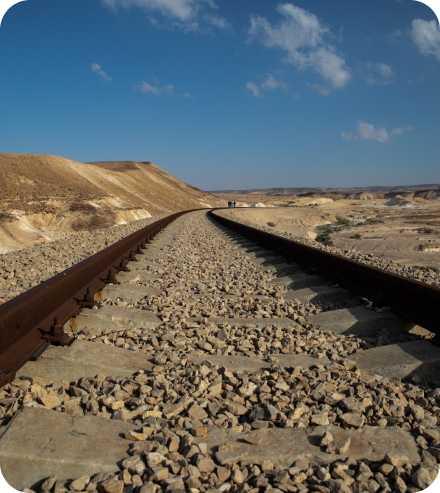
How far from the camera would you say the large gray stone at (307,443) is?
2.06 meters

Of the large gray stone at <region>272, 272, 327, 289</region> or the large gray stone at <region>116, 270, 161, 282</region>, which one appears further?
the large gray stone at <region>116, 270, 161, 282</region>

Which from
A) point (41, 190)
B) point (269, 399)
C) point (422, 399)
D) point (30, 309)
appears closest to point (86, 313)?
point (30, 309)

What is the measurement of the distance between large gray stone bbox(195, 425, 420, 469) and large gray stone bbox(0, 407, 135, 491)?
0.49m

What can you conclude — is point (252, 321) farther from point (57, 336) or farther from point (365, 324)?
point (57, 336)

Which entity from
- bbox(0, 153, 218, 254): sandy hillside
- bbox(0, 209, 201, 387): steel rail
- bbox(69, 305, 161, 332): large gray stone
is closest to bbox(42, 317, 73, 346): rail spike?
bbox(0, 209, 201, 387): steel rail

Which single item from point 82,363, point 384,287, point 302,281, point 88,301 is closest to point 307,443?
point 82,363

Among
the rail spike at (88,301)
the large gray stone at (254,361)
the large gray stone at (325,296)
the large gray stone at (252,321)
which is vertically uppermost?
the rail spike at (88,301)

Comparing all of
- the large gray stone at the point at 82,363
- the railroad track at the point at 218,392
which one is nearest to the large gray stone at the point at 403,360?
the railroad track at the point at 218,392

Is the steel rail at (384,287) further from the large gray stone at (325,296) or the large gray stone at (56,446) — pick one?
the large gray stone at (56,446)

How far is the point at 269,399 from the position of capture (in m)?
2.61

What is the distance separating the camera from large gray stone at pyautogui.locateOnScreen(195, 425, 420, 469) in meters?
2.06

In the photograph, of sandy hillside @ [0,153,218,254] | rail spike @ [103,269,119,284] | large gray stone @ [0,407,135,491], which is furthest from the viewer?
sandy hillside @ [0,153,218,254]

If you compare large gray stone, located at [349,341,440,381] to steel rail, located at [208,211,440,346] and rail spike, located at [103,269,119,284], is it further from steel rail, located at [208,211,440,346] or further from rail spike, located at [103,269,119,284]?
rail spike, located at [103,269,119,284]

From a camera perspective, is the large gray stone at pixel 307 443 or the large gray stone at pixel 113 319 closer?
the large gray stone at pixel 307 443
